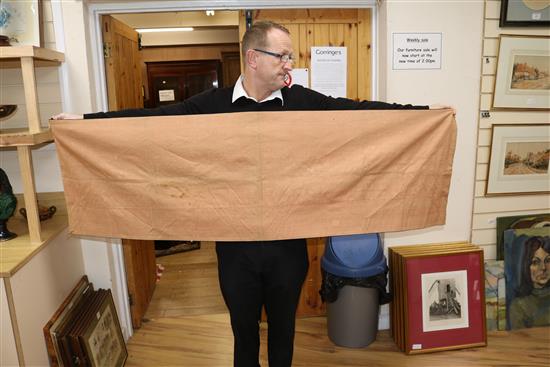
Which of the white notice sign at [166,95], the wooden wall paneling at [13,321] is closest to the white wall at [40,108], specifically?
the wooden wall paneling at [13,321]

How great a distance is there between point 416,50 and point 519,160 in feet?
3.16

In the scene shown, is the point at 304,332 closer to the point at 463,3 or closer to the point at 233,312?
the point at 233,312

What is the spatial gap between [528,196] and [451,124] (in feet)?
4.49

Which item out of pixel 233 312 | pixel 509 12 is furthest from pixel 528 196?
pixel 233 312

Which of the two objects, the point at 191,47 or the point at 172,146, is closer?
the point at 172,146

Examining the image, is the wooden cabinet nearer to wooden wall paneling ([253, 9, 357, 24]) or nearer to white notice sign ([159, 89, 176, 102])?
wooden wall paneling ([253, 9, 357, 24])

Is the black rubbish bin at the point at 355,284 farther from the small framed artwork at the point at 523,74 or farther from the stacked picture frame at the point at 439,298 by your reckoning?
the small framed artwork at the point at 523,74

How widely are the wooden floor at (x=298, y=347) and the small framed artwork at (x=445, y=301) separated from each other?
0.25 feet

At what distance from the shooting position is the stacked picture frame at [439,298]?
2.54 meters

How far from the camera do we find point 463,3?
2.43 m

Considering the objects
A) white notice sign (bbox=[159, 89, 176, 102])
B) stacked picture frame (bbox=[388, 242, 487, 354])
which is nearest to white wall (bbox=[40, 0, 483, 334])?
stacked picture frame (bbox=[388, 242, 487, 354])

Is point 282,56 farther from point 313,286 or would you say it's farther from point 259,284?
point 313,286

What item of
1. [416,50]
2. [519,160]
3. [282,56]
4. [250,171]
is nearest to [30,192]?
[250,171]

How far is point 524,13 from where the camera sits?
2.46 metres
